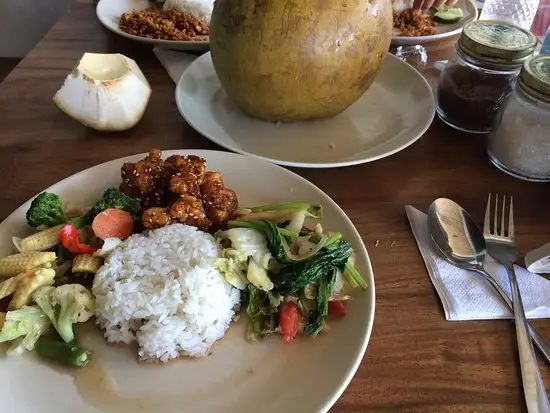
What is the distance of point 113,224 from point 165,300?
0.58 feet

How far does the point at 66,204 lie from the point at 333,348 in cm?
53

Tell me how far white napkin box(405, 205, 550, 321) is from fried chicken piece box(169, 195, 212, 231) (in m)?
0.40

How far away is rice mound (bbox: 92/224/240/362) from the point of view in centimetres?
79

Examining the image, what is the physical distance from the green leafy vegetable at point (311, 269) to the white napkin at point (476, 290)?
20cm

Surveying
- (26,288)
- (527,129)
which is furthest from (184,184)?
(527,129)

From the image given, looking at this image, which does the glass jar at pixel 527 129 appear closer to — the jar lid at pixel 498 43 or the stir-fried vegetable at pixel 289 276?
the jar lid at pixel 498 43

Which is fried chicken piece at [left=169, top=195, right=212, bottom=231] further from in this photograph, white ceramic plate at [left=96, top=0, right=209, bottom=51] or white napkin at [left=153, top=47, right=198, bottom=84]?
white ceramic plate at [left=96, top=0, right=209, bottom=51]

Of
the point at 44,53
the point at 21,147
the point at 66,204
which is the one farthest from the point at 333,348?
the point at 44,53

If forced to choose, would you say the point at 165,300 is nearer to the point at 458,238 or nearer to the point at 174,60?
the point at 458,238

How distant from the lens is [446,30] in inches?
66.0

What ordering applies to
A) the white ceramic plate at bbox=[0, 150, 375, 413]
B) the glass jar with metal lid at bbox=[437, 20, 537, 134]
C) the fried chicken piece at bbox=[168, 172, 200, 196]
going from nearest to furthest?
the white ceramic plate at bbox=[0, 150, 375, 413] → the fried chicken piece at bbox=[168, 172, 200, 196] → the glass jar with metal lid at bbox=[437, 20, 537, 134]

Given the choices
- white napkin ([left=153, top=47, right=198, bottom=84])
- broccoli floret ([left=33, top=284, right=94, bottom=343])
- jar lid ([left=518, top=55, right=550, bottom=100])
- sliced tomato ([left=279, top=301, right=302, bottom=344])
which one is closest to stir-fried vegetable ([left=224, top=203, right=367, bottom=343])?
sliced tomato ([left=279, top=301, right=302, bottom=344])

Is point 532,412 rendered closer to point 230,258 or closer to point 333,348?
point 333,348

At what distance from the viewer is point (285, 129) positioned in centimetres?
124
